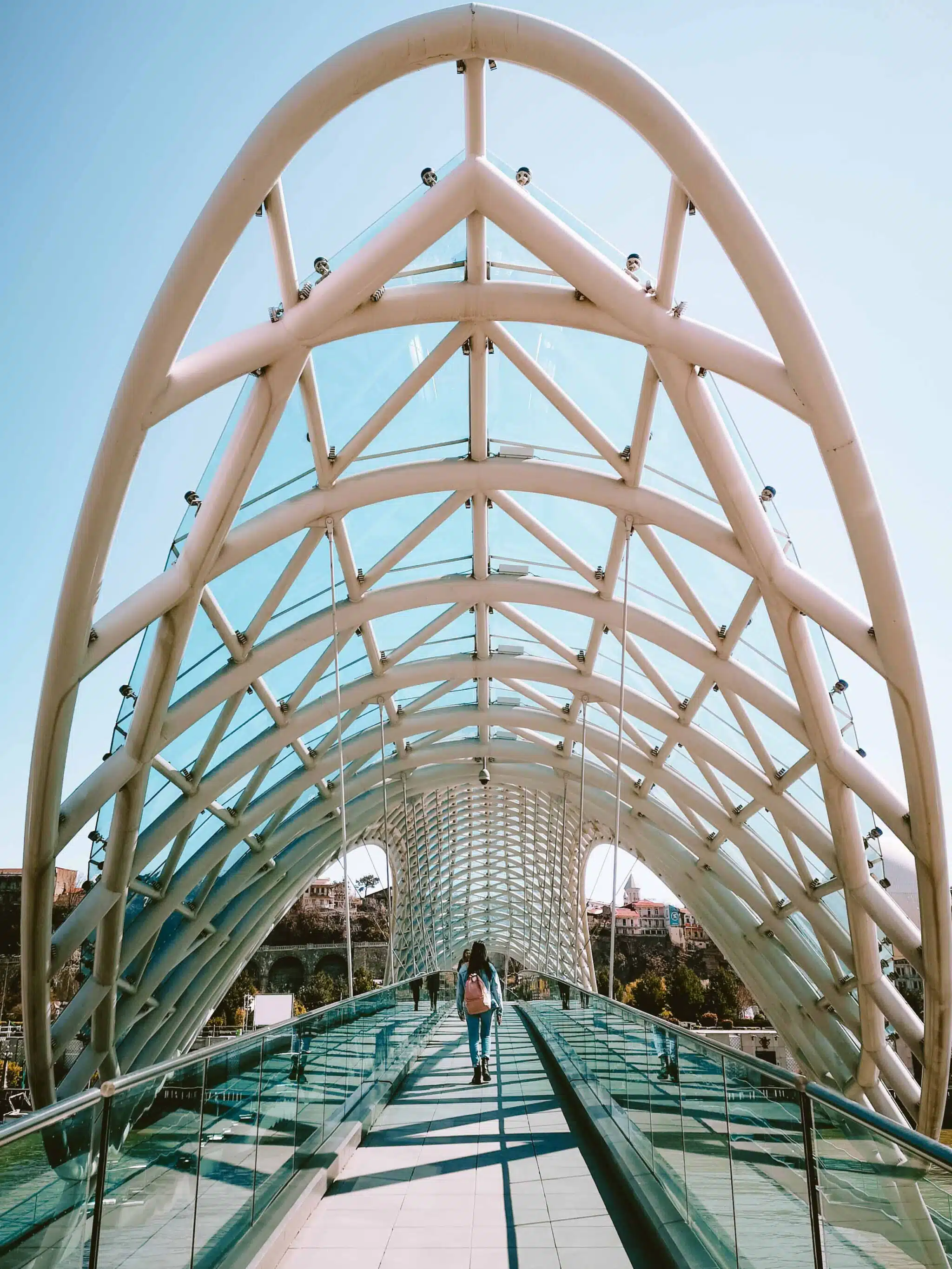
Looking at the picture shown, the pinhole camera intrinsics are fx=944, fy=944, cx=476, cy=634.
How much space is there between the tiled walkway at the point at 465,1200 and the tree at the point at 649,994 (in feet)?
221

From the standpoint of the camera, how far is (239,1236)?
18.9 feet

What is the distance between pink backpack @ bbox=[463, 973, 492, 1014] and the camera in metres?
14.0

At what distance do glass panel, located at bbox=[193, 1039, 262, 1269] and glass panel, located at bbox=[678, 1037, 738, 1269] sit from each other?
2.82 m

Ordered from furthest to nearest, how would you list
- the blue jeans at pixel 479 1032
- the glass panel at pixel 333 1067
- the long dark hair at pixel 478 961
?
the long dark hair at pixel 478 961 → the blue jeans at pixel 479 1032 → the glass panel at pixel 333 1067

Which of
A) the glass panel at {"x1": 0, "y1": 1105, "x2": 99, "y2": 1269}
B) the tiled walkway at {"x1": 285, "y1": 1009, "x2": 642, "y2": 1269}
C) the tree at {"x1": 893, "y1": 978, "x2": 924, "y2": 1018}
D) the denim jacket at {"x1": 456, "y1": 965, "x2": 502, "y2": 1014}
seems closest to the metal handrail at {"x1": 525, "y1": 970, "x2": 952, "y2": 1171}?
the tiled walkway at {"x1": 285, "y1": 1009, "x2": 642, "y2": 1269}

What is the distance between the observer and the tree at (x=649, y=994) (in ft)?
249

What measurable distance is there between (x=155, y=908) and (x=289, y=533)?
A: 525 inches

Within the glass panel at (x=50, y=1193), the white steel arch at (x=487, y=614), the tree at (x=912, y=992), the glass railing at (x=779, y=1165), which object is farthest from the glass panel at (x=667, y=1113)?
the tree at (x=912, y=992)

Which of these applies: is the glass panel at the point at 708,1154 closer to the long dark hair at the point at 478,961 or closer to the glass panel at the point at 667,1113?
the glass panel at the point at 667,1113

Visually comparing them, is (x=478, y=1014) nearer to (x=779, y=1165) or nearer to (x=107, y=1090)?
(x=779, y=1165)

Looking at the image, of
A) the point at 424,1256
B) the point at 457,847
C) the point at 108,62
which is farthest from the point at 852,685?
the point at 457,847

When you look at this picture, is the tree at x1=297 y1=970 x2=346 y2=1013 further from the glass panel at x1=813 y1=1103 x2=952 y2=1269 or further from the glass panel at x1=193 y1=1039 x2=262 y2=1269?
the glass panel at x1=813 y1=1103 x2=952 y2=1269

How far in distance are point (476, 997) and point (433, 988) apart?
22.5 m

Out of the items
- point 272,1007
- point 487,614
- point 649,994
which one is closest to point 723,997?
point 649,994
